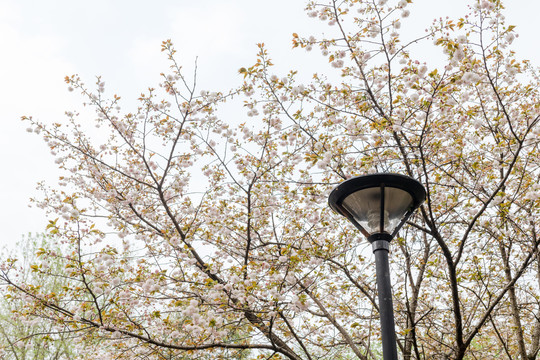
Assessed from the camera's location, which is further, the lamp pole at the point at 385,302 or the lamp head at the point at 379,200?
the lamp head at the point at 379,200

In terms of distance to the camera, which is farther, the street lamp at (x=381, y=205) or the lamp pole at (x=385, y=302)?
the street lamp at (x=381, y=205)

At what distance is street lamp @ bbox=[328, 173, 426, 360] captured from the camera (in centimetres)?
253

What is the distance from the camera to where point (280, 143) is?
577 centimetres

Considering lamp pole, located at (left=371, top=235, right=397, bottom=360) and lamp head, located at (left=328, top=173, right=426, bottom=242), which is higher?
lamp head, located at (left=328, top=173, right=426, bottom=242)

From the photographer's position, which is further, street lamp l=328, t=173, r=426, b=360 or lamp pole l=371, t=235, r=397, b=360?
street lamp l=328, t=173, r=426, b=360

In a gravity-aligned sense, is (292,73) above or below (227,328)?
above

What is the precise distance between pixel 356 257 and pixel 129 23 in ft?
16.8

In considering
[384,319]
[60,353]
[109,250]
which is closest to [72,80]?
[109,250]

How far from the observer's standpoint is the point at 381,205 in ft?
8.42

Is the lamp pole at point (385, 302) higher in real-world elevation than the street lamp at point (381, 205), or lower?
lower

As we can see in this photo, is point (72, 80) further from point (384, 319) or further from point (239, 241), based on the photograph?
point (384, 319)

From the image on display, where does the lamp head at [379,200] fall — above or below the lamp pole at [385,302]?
above

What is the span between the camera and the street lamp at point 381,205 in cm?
253

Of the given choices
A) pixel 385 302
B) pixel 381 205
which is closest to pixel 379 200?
pixel 381 205
